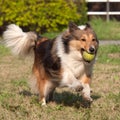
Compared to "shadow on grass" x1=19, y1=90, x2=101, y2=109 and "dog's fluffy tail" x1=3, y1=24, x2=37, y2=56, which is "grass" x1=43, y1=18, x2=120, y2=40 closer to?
"shadow on grass" x1=19, y1=90, x2=101, y2=109

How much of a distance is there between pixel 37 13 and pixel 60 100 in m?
10.2

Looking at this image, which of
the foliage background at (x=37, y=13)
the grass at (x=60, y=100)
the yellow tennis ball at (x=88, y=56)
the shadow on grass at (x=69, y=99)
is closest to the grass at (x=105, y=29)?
the foliage background at (x=37, y=13)

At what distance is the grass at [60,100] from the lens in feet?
25.0

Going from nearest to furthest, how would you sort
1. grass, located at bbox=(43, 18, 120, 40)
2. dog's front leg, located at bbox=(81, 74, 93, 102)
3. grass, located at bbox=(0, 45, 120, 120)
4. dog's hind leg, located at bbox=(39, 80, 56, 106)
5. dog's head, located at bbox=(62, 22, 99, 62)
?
grass, located at bbox=(0, 45, 120, 120), dog's head, located at bbox=(62, 22, 99, 62), dog's front leg, located at bbox=(81, 74, 93, 102), dog's hind leg, located at bbox=(39, 80, 56, 106), grass, located at bbox=(43, 18, 120, 40)

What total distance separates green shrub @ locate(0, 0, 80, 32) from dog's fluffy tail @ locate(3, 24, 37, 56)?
9.65 meters

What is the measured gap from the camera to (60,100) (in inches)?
350

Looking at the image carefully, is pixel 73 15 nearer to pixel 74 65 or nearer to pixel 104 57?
pixel 104 57

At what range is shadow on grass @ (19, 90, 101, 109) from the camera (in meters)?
8.33

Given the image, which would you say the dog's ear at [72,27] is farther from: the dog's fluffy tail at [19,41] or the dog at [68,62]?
the dog's fluffy tail at [19,41]

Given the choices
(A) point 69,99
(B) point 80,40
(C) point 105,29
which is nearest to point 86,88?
(B) point 80,40

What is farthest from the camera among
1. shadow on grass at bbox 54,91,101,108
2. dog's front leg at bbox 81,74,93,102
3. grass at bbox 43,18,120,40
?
grass at bbox 43,18,120,40

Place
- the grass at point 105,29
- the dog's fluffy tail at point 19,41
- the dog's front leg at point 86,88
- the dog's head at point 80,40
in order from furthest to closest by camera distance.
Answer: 1. the grass at point 105,29
2. the dog's fluffy tail at point 19,41
3. the dog's front leg at point 86,88
4. the dog's head at point 80,40

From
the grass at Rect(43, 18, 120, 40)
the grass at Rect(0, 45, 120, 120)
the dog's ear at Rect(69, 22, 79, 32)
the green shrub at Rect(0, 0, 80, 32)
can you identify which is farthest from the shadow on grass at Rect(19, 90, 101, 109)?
the green shrub at Rect(0, 0, 80, 32)

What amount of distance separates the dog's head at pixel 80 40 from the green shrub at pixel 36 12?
422 inches
